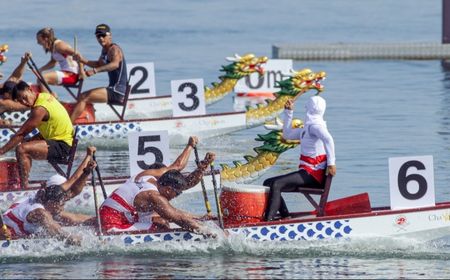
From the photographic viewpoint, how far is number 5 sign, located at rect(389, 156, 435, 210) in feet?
59.8

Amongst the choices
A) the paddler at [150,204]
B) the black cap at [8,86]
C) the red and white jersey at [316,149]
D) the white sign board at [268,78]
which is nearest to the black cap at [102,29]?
the black cap at [8,86]

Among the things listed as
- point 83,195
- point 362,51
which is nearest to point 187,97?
point 83,195

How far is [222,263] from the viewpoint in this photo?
1803 cm

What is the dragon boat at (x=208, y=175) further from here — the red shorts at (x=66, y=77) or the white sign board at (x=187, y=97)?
the red shorts at (x=66, y=77)

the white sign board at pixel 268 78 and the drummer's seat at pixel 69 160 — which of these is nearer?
the drummer's seat at pixel 69 160

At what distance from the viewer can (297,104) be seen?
1300 inches

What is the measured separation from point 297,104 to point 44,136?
1235 cm

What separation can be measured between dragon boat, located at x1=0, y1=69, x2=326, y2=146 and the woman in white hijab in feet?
27.5

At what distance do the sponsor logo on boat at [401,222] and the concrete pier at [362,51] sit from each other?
21.7 meters

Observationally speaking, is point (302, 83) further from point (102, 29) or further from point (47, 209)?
point (47, 209)

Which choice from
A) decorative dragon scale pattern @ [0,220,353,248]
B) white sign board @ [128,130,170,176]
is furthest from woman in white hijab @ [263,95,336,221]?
white sign board @ [128,130,170,176]

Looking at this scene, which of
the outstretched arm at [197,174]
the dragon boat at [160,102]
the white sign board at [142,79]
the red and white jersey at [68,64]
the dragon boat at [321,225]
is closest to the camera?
the outstretched arm at [197,174]

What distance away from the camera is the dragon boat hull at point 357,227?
724 inches

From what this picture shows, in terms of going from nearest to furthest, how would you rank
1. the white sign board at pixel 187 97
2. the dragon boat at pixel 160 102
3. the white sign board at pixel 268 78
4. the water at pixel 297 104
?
the water at pixel 297 104 → the white sign board at pixel 187 97 → the dragon boat at pixel 160 102 → the white sign board at pixel 268 78
